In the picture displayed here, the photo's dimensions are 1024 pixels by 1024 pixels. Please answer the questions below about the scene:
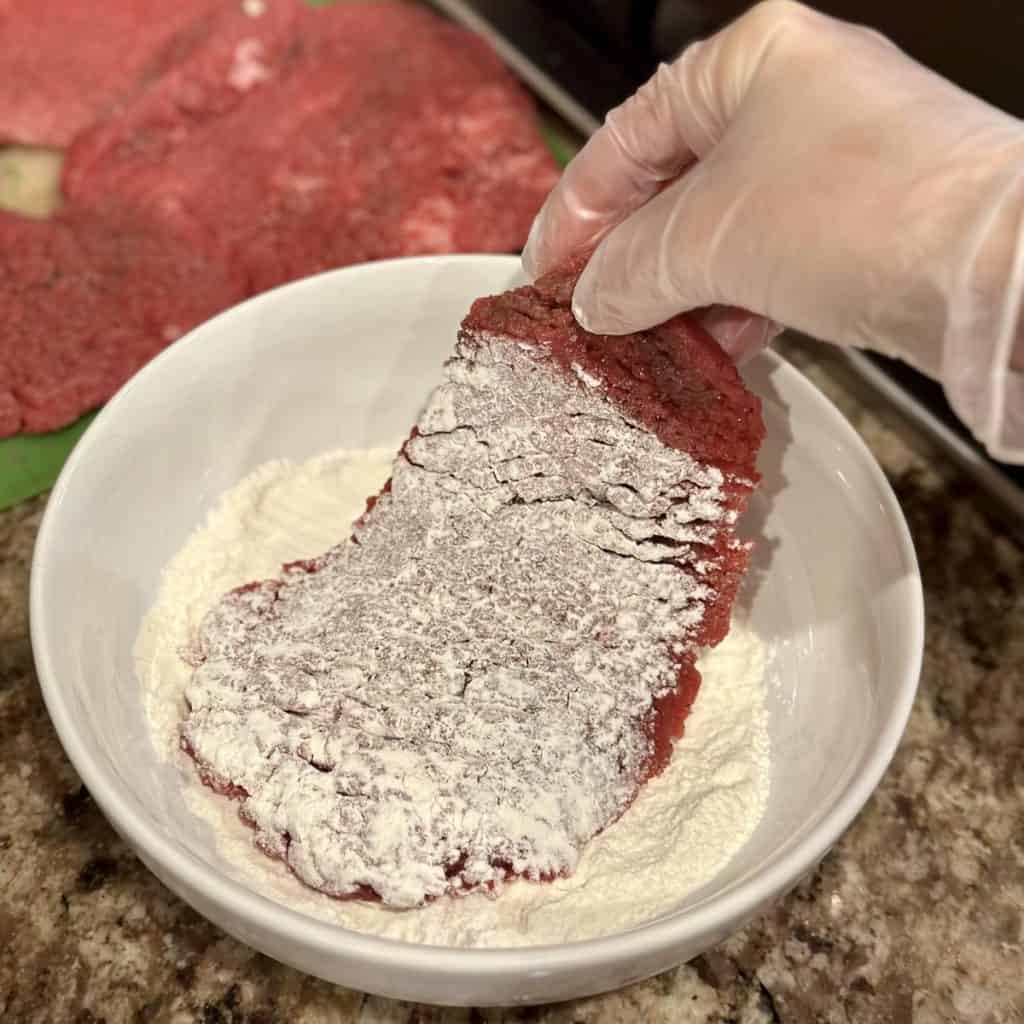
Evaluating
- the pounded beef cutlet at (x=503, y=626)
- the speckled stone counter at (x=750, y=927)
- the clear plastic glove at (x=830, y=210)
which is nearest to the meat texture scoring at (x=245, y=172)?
the speckled stone counter at (x=750, y=927)

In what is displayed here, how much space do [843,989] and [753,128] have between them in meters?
0.80

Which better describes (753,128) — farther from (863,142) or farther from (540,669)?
(540,669)

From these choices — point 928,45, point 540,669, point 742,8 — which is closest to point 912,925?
point 540,669

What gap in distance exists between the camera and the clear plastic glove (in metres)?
0.71

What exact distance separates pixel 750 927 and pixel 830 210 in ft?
2.24

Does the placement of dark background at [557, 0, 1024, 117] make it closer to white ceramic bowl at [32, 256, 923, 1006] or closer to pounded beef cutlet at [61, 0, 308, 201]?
white ceramic bowl at [32, 256, 923, 1006]

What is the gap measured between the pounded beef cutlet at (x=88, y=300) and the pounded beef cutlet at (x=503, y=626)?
518 mm

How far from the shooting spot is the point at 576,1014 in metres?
0.95

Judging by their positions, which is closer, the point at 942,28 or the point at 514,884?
the point at 514,884

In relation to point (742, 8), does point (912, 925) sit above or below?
below

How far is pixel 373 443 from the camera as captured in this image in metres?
1.39

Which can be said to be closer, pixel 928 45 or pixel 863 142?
pixel 863 142

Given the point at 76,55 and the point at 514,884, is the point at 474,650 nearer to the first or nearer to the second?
the point at 514,884

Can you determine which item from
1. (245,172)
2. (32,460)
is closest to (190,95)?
(245,172)
